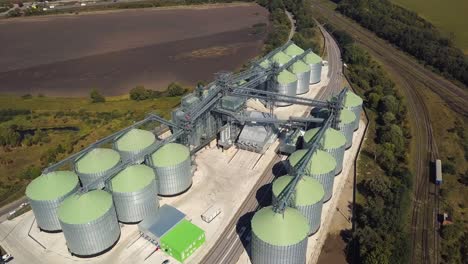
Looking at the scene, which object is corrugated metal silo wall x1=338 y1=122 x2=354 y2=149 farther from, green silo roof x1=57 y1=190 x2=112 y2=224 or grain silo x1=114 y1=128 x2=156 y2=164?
green silo roof x1=57 y1=190 x2=112 y2=224

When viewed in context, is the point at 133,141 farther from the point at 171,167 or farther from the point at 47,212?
the point at 47,212

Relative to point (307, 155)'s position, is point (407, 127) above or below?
below

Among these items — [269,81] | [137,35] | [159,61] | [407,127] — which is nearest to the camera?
[407,127]

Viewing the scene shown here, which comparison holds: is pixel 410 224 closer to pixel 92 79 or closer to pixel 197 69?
pixel 197 69

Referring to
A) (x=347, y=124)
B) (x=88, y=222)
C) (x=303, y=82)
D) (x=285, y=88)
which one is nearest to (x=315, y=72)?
(x=303, y=82)

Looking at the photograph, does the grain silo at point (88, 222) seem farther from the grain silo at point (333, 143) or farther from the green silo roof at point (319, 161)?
the grain silo at point (333, 143)

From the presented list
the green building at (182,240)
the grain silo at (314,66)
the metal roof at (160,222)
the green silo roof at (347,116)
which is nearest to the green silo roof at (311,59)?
the grain silo at (314,66)

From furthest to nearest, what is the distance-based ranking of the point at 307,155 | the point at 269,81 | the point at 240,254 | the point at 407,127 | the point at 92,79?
1. the point at 92,79
2. the point at 269,81
3. the point at 407,127
4. the point at 307,155
5. the point at 240,254

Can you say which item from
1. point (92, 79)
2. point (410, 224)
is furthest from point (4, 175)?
point (410, 224)
